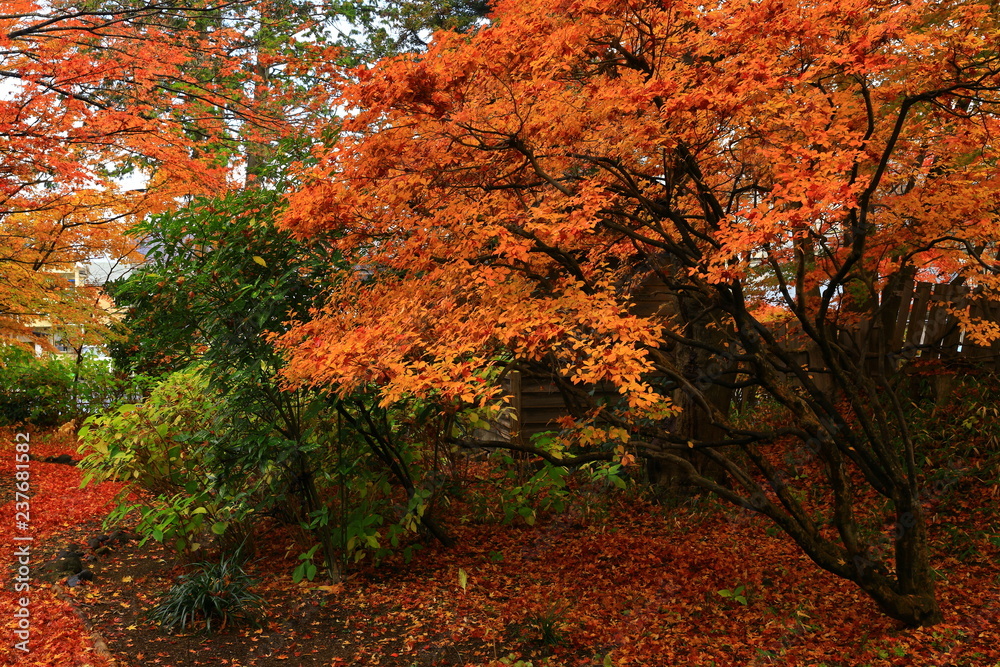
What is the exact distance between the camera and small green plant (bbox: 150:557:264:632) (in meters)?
5.83

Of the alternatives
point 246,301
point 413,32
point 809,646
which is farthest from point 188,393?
point 413,32

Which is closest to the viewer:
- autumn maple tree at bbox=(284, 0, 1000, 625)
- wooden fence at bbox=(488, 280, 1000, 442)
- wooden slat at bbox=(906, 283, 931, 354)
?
autumn maple tree at bbox=(284, 0, 1000, 625)

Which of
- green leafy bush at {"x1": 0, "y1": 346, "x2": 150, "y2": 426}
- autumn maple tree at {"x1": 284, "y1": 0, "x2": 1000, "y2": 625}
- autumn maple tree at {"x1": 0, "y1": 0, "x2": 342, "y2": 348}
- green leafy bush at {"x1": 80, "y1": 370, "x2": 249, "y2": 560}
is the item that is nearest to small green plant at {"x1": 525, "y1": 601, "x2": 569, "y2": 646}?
autumn maple tree at {"x1": 284, "y1": 0, "x2": 1000, "y2": 625}

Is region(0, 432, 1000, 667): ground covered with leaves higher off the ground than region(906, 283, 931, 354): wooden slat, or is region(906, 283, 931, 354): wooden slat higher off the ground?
region(906, 283, 931, 354): wooden slat

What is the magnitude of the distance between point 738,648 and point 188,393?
540cm

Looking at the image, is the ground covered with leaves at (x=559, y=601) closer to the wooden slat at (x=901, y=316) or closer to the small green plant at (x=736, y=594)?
the small green plant at (x=736, y=594)

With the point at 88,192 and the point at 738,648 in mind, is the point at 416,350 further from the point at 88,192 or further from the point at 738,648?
the point at 88,192

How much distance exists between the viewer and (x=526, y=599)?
257 inches

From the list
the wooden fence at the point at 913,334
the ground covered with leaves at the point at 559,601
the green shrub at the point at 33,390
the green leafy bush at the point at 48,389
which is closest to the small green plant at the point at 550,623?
the ground covered with leaves at the point at 559,601

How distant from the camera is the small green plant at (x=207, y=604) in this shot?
583 centimetres

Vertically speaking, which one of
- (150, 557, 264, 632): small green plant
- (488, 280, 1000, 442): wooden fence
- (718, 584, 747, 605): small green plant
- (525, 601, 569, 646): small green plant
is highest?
(488, 280, 1000, 442): wooden fence

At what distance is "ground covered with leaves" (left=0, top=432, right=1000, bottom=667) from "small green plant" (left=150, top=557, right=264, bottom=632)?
0.10m

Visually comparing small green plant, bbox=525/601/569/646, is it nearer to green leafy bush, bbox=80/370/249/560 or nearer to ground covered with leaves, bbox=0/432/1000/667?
ground covered with leaves, bbox=0/432/1000/667

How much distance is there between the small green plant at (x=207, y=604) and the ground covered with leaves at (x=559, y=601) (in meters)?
0.10
